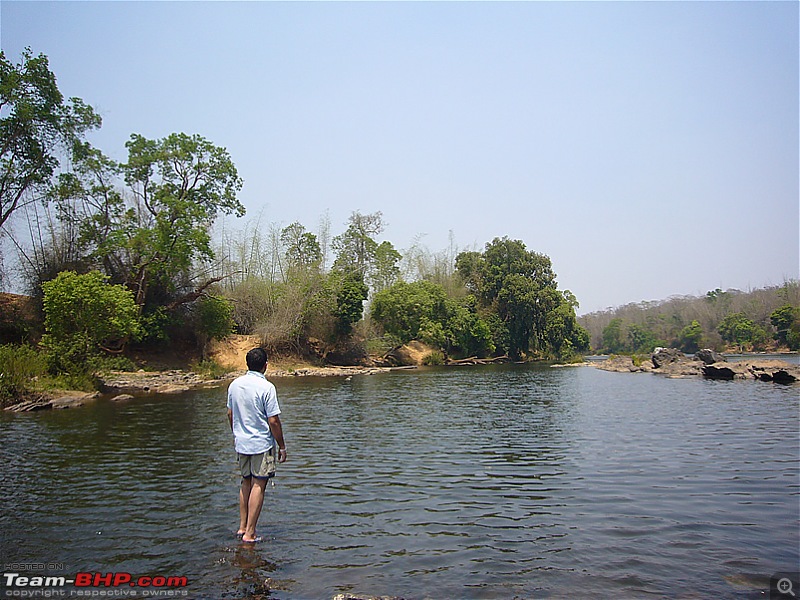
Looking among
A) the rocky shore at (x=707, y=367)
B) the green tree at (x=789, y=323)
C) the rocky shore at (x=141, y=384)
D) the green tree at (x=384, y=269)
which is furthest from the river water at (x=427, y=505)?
the green tree at (x=789, y=323)

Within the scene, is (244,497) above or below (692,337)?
below

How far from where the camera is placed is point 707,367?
2962 cm

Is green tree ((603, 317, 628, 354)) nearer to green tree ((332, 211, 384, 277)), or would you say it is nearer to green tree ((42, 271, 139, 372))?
green tree ((332, 211, 384, 277))

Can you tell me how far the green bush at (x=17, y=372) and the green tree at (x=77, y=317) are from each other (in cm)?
124

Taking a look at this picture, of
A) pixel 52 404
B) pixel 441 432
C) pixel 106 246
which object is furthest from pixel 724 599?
pixel 106 246

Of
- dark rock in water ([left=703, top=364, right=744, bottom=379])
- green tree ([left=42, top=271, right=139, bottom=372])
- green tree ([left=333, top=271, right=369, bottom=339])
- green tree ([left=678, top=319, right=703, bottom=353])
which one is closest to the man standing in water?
green tree ([left=42, top=271, right=139, bottom=372])

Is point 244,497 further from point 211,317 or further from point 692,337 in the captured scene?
point 692,337

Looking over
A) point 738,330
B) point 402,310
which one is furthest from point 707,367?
point 738,330

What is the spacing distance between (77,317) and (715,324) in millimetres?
78240

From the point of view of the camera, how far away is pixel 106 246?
3039cm

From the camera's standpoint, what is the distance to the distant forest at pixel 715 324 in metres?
60.7

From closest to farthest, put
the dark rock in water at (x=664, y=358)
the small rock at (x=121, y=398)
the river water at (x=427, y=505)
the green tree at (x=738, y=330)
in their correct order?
the river water at (x=427, y=505) < the small rock at (x=121, y=398) < the dark rock in water at (x=664, y=358) < the green tree at (x=738, y=330)

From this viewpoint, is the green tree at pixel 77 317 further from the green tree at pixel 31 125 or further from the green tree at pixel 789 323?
the green tree at pixel 789 323

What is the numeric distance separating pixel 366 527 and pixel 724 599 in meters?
3.61
